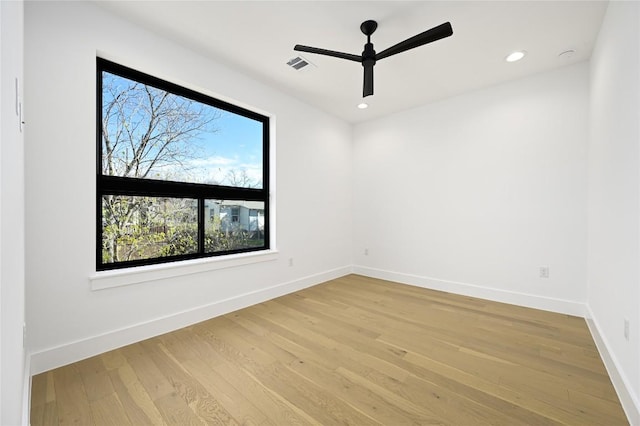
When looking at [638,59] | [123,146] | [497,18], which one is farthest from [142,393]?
[497,18]

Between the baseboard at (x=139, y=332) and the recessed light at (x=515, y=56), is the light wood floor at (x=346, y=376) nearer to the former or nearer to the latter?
the baseboard at (x=139, y=332)

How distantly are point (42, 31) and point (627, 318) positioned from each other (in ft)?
13.9

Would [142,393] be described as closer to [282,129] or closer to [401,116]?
[282,129]

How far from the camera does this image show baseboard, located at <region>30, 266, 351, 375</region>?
189 centimetres

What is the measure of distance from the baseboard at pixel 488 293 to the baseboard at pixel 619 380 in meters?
0.51

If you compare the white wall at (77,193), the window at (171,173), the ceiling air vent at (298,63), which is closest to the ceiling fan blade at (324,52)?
the ceiling air vent at (298,63)

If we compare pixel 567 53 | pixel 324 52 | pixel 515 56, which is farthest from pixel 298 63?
pixel 567 53

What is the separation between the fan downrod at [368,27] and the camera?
88.9 inches

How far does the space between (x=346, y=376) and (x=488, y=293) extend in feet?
8.23

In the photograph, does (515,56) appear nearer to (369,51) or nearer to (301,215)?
(369,51)

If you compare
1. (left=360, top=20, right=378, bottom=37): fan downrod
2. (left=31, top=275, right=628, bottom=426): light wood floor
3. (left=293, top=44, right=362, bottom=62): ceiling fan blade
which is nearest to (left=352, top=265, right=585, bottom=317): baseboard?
(left=31, top=275, right=628, bottom=426): light wood floor

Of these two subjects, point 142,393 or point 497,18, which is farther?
point 497,18

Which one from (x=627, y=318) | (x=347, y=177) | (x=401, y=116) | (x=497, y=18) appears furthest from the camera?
(x=347, y=177)

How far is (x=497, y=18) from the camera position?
7.29 feet
